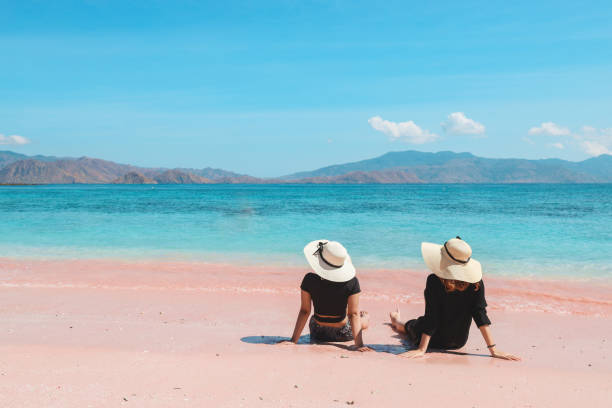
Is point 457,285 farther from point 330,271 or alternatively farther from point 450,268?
point 330,271

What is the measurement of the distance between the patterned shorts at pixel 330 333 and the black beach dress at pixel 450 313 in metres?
0.90

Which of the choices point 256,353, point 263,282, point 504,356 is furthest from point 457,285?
point 263,282

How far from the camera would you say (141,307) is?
7516mm

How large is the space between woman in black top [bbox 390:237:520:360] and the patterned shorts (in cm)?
77

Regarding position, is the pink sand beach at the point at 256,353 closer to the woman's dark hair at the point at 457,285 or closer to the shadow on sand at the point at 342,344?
the shadow on sand at the point at 342,344

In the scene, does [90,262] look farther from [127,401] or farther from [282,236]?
[127,401]

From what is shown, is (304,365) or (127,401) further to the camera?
(304,365)

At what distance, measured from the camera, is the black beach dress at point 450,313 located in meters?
4.76

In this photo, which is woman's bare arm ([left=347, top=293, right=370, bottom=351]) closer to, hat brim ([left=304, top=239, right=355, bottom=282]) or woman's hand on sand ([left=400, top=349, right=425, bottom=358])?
hat brim ([left=304, top=239, right=355, bottom=282])

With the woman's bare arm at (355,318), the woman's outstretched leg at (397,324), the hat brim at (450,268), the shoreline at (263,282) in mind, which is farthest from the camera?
the shoreline at (263,282)

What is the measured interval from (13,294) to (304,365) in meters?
6.88

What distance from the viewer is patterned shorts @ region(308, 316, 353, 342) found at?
5.31 metres

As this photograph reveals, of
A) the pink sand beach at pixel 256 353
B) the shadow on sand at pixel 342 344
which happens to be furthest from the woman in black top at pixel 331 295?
the pink sand beach at pixel 256 353

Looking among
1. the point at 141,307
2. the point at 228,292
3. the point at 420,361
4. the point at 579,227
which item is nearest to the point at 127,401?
the point at 420,361
